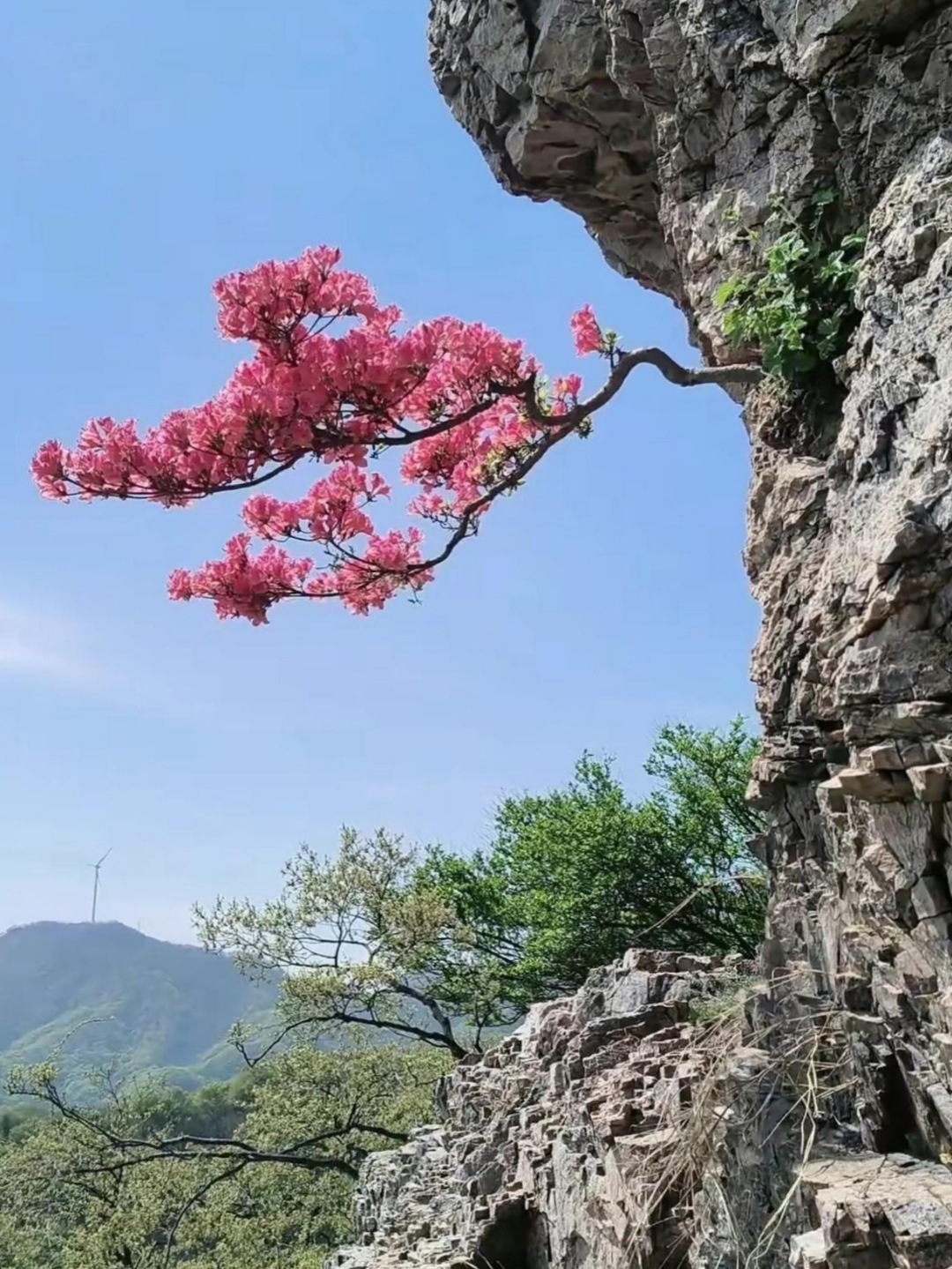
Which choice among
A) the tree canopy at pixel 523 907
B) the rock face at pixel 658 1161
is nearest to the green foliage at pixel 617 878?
the tree canopy at pixel 523 907

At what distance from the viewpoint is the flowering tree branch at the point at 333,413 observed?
4539 mm

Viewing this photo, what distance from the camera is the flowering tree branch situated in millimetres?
4539

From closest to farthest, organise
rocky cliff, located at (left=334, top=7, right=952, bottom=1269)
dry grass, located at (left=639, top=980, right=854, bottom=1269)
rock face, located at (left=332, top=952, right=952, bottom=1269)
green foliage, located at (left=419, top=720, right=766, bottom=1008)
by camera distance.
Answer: rock face, located at (left=332, top=952, right=952, bottom=1269) < rocky cliff, located at (left=334, top=7, right=952, bottom=1269) < dry grass, located at (left=639, top=980, right=854, bottom=1269) < green foliage, located at (left=419, top=720, right=766, bottom=1008)

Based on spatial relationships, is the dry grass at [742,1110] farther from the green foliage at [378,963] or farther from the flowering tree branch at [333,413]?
the green foliage at [378,963]

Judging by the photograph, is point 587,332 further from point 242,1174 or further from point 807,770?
point 242,1174

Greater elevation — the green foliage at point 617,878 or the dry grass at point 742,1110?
the green foliage at point 617,878

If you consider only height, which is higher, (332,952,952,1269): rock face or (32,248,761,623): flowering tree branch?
(32,248,761,623): flowering tree branch

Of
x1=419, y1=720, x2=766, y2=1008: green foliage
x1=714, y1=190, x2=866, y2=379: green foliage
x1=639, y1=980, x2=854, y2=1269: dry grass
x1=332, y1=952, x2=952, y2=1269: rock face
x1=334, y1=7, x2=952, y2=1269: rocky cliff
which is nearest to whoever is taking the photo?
x1=332, y1=952, x2=952, y2=1269: rock face

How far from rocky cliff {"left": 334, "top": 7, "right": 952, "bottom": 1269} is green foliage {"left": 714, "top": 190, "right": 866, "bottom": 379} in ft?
0.54

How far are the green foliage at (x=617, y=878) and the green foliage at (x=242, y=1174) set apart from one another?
3363 mm

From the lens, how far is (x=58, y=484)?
492cm

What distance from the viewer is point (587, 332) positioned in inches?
197

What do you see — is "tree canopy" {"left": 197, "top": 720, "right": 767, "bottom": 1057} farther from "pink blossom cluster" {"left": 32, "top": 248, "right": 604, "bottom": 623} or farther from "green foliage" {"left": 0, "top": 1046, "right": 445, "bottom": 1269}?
"pink blossom cluster" {"left": 32, "top": 248, "right": 604, "bottom": 623}

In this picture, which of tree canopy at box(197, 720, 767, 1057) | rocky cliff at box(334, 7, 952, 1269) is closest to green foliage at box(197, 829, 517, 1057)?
tree canopy at box(197, 720, 767, 1057)
